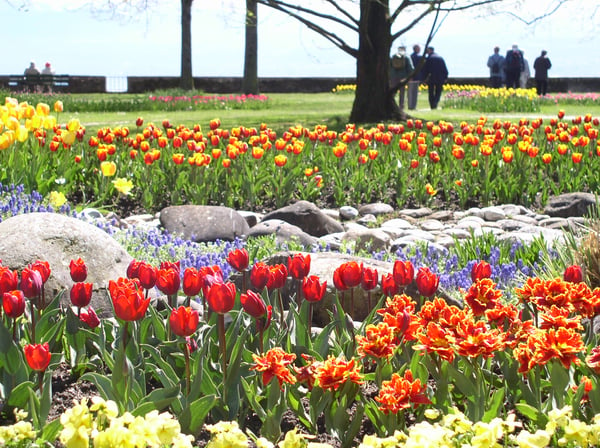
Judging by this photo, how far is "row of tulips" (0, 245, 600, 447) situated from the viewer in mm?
2494

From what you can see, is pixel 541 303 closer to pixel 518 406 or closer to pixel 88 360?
pixel 518 406

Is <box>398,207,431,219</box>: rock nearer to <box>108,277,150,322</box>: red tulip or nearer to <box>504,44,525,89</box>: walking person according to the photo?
<box>108,277,150,322</box>: red tulip

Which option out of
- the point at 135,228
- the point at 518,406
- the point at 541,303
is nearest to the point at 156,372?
the point at 518,406

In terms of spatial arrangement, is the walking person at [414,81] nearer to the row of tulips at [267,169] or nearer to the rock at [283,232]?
the row of tulips at [267,169]

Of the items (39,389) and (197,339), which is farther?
(197,339)

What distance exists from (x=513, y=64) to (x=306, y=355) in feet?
78.9

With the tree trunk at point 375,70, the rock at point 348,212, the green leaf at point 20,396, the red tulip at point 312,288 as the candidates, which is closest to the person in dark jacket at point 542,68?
the tree trunk at point 375,70

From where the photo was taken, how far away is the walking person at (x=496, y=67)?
25.8 metres

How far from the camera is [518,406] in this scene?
2.55 m

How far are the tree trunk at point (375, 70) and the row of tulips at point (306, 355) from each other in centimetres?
1247

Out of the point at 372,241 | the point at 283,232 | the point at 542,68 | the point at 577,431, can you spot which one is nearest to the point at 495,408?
the point at 577,431

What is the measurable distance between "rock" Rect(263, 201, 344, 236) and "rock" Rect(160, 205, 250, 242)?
403 mm

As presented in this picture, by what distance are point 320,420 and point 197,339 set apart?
1.86 ft

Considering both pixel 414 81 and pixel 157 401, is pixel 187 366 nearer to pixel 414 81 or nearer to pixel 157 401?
pixel 157 401
